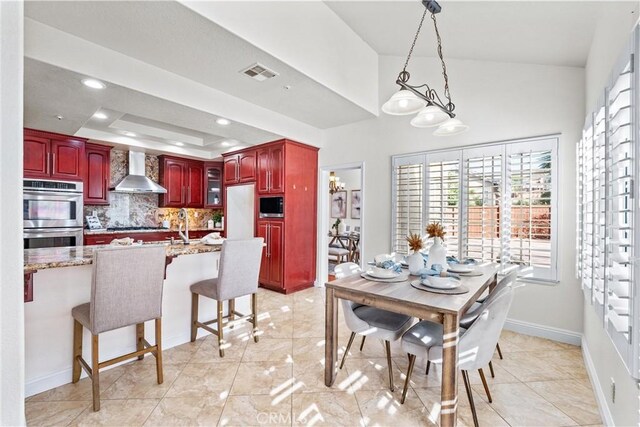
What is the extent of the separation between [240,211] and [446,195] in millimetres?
3513

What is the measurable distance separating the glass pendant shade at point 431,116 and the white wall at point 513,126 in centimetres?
126

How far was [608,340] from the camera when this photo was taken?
67.2 inches

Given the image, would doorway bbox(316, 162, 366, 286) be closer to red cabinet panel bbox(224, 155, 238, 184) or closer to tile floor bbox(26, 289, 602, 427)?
red cabinet panel bbox(224, 155, 238, 184)

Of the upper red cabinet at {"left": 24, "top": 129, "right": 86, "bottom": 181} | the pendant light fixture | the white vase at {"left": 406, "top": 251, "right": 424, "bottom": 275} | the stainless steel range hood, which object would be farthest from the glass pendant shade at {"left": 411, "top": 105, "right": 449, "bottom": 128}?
the upper red cabinet at {"left": 24, "top": 129, "right": 86, "bottom": 181}

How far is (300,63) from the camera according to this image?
2857 mm

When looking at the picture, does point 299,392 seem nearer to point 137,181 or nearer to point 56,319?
point 56,319

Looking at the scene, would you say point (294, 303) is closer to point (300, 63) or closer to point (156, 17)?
point (300, 63)

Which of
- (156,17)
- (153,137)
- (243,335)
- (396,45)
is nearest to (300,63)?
(156,17)

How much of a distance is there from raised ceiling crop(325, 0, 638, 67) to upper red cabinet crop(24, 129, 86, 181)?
4233 mm

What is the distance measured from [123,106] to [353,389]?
11.5ft

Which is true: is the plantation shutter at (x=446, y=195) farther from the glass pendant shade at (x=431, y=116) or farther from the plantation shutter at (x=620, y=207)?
the plantation shutter at (x=620, y=207)
